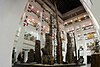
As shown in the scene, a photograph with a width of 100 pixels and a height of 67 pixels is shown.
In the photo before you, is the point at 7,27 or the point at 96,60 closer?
the point at 96,60

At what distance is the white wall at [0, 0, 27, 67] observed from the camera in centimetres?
90

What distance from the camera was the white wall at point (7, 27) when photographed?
0.90m

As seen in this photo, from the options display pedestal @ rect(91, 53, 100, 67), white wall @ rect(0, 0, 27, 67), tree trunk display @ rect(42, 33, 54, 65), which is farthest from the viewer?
tree trunk display @ rect(42, 33, 54, 65)

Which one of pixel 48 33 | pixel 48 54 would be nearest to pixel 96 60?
pixel 48 54

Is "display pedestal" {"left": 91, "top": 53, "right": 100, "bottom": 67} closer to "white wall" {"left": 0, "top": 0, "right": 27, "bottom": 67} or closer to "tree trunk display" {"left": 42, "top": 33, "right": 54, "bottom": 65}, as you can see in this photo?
"tree trunk display" {"left": 42, "top": 33, "right": 54, "bottom": 65}

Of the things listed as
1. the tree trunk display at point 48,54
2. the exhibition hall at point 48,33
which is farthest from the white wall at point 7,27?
the tree trunk display at point 48,54

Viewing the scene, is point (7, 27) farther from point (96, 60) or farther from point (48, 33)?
point (96, 60)

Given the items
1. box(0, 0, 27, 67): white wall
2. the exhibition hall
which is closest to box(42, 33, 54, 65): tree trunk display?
the exhibition hall

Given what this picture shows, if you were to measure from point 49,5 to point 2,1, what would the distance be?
1.36 meters

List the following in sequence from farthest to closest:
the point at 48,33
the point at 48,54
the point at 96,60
→ the point at 48,33 → the point at 48,54 → the point at 96,60

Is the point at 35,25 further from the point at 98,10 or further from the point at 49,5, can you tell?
the point at 98,10

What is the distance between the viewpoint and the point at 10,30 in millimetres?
984

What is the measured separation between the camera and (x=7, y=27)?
96 centimetres

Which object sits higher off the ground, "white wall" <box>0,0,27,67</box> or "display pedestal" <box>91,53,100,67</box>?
"white wall" <box>0,0,27,67</box>
